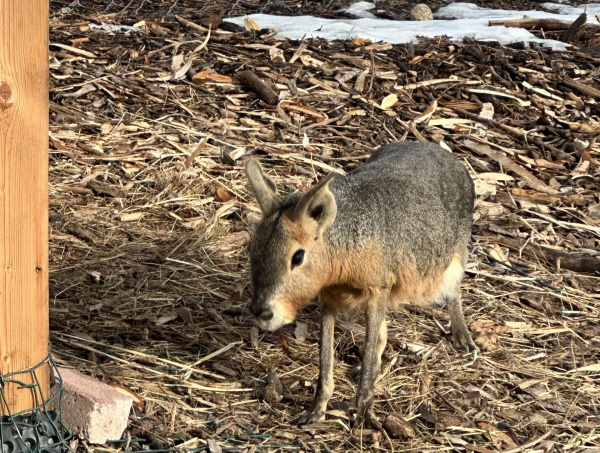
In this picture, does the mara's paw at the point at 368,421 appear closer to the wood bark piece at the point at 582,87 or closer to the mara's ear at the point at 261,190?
the mara's ear at the point at 261,190

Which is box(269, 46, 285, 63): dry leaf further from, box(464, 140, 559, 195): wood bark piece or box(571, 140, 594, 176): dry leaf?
box(571, 140, 594, 176): dry leaf

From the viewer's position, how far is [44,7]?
3.35 meters

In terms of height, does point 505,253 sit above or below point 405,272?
below

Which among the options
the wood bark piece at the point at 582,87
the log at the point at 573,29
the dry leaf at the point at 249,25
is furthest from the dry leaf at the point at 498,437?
the log at the point at 573,29

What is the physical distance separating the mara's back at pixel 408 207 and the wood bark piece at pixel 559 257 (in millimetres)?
1274

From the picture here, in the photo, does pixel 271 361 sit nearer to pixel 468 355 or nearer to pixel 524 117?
pixel 468 355

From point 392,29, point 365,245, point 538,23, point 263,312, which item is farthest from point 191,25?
point 263,312

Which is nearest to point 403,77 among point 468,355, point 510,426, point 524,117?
point 524,117

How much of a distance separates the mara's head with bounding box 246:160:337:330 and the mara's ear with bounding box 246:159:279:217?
0.14ft

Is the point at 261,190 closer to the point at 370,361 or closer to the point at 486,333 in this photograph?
the point at 370,361

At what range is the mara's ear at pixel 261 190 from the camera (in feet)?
13.9

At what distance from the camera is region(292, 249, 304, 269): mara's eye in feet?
13.4

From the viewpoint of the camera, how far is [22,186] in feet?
11.1

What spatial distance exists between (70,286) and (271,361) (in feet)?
4.42
